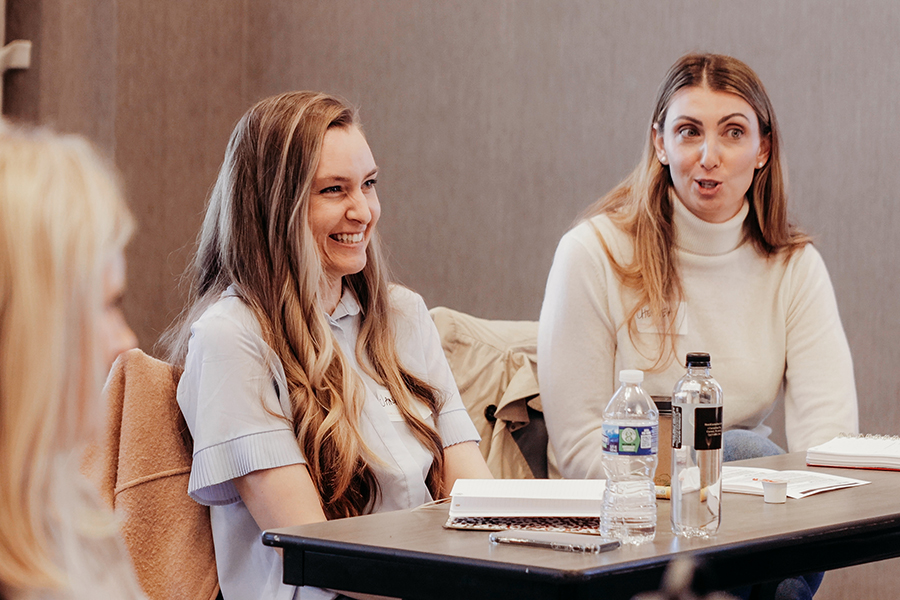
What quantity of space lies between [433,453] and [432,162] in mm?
1954

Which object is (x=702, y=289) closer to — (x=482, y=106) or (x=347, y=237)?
(x=347, y=237)

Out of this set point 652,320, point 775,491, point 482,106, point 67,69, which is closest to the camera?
point 775,491

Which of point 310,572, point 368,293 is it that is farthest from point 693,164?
point 310,572

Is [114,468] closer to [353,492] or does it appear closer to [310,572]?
[353,492]

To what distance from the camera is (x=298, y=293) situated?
5.96 feet

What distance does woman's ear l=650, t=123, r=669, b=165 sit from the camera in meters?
2.55

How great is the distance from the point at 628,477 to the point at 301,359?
0.67 m

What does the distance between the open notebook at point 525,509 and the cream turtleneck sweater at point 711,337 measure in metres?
0.96

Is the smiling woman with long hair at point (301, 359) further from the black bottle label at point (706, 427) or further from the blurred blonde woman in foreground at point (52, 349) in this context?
the blurred blonde woman in foreground at point (52, 349)

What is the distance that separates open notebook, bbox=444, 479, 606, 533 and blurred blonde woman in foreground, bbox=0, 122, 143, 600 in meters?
0.63

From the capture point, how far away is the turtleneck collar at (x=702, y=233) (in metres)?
2.48

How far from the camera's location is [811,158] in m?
3.03

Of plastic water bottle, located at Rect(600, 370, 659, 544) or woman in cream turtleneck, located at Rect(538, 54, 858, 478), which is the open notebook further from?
woman in cream turtleneck, located at Rect(538, 54, 858, 478)

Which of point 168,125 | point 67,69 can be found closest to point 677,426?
point 67,69
